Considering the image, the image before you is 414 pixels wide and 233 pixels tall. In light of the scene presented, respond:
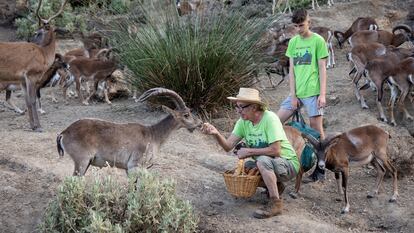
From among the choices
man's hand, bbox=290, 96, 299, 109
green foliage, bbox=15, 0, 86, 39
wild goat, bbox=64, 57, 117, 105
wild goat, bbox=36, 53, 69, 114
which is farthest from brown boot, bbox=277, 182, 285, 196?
green foliage, bbox=15, 0, 86, 39

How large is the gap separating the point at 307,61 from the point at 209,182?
1.96 m

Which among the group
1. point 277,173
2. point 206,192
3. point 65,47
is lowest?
point 65,47

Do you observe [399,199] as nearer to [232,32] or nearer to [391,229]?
[391,229]

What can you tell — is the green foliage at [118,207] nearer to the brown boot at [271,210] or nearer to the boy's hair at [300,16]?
the brown boot at [271,210]

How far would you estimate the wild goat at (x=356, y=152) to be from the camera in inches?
321

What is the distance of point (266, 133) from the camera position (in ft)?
24.6

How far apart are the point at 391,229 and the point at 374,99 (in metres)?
5.04

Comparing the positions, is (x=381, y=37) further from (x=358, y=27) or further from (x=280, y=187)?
(x=280, y=187)

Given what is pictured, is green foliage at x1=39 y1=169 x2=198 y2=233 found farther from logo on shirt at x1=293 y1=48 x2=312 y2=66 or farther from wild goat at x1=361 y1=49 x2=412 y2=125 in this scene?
wild goat at x1=361 y1=49 x2=412 y2=125

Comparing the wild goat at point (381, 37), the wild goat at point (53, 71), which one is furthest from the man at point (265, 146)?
the wild goat at point (381, 37)

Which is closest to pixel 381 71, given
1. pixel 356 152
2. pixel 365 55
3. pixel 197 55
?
pixel 365 55

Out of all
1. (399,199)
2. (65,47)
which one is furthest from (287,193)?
(65,47)

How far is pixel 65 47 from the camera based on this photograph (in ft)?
59.9

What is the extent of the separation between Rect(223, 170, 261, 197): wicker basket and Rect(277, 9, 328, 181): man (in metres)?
1.15
